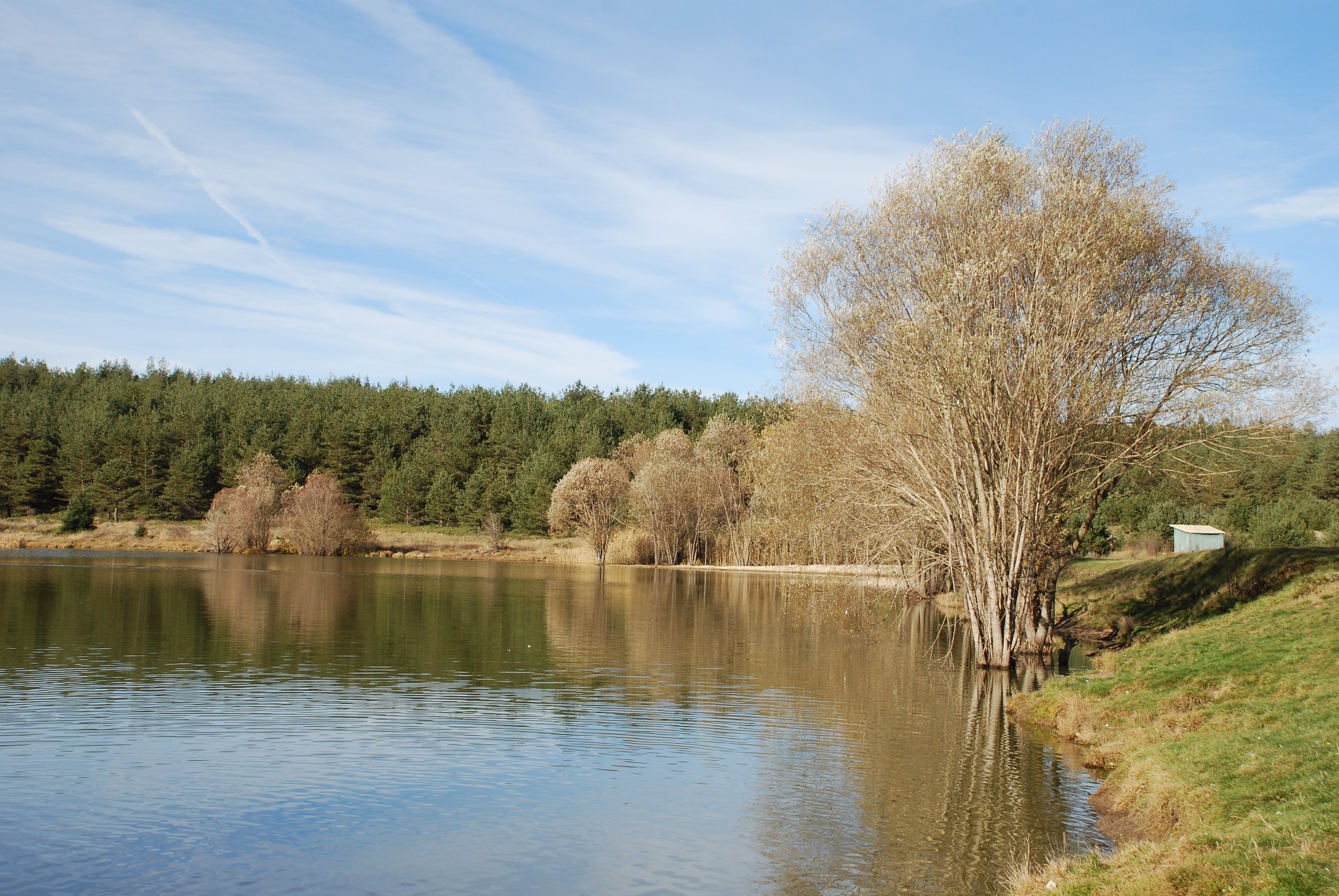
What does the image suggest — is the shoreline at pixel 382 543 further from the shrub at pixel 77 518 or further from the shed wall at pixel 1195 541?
the shed wall at pixel 1195 541

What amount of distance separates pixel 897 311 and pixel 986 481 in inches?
238

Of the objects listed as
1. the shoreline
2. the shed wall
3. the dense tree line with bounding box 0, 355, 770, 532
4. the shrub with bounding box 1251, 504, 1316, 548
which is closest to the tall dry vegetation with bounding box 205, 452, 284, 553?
the shoreline

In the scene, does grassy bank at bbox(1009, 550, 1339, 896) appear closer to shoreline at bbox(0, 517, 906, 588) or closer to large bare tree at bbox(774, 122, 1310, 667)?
large bare tree at bbox(774, 122, 1310, 667)

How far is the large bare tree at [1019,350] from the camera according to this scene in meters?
29.4

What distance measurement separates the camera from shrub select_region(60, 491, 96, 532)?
341 feet

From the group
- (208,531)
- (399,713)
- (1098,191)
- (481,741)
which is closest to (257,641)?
(399,713)

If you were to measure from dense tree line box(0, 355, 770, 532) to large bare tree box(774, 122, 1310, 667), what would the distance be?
81308mm

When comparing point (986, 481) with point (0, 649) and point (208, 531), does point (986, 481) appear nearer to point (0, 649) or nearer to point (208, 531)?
point (0, 649)

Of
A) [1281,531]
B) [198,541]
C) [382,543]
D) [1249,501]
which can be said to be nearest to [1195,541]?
[1281,531]

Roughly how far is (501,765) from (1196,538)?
50.6 meters

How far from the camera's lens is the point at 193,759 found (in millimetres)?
17516

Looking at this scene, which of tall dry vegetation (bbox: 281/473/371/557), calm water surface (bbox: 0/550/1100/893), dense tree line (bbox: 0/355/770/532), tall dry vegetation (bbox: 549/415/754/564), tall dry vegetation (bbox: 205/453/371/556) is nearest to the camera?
calm water surface (bbox: 0/550/1100/893)

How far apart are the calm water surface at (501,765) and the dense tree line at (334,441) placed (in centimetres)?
8028

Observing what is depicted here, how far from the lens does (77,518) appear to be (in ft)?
343
